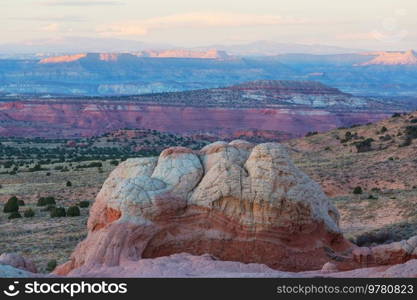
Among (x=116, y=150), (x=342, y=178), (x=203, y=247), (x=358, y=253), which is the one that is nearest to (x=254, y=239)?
(x=203, y=247)

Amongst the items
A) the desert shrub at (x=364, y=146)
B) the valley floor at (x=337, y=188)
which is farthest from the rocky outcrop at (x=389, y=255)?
the desert shrub at (x=364, y=146)

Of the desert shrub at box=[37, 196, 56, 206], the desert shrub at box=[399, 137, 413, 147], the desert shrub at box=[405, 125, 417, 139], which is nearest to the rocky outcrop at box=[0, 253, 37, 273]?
the desert shrub at box=[37, 196, 56, 206]

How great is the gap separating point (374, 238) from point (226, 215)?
6840 millimetres

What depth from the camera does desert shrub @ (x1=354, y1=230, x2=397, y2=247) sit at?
76.6ft

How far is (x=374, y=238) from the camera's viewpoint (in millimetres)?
23859

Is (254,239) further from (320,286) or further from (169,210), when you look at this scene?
(320,286)

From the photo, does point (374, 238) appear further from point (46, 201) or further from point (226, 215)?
point (46, 201)

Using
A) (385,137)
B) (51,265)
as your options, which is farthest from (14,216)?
(385,137)

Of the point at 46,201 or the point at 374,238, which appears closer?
the point at 374,238

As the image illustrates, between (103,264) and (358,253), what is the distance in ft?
19.1

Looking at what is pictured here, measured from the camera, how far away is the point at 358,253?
1911cm

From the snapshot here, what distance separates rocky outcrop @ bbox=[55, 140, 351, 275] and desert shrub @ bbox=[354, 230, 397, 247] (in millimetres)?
4072

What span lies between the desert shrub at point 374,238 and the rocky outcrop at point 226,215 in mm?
4072

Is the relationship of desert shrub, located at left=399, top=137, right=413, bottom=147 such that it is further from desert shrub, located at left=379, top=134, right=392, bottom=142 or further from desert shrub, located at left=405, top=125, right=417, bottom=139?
desert shrub, located at left=379, top=134, right=392, bottom=142
